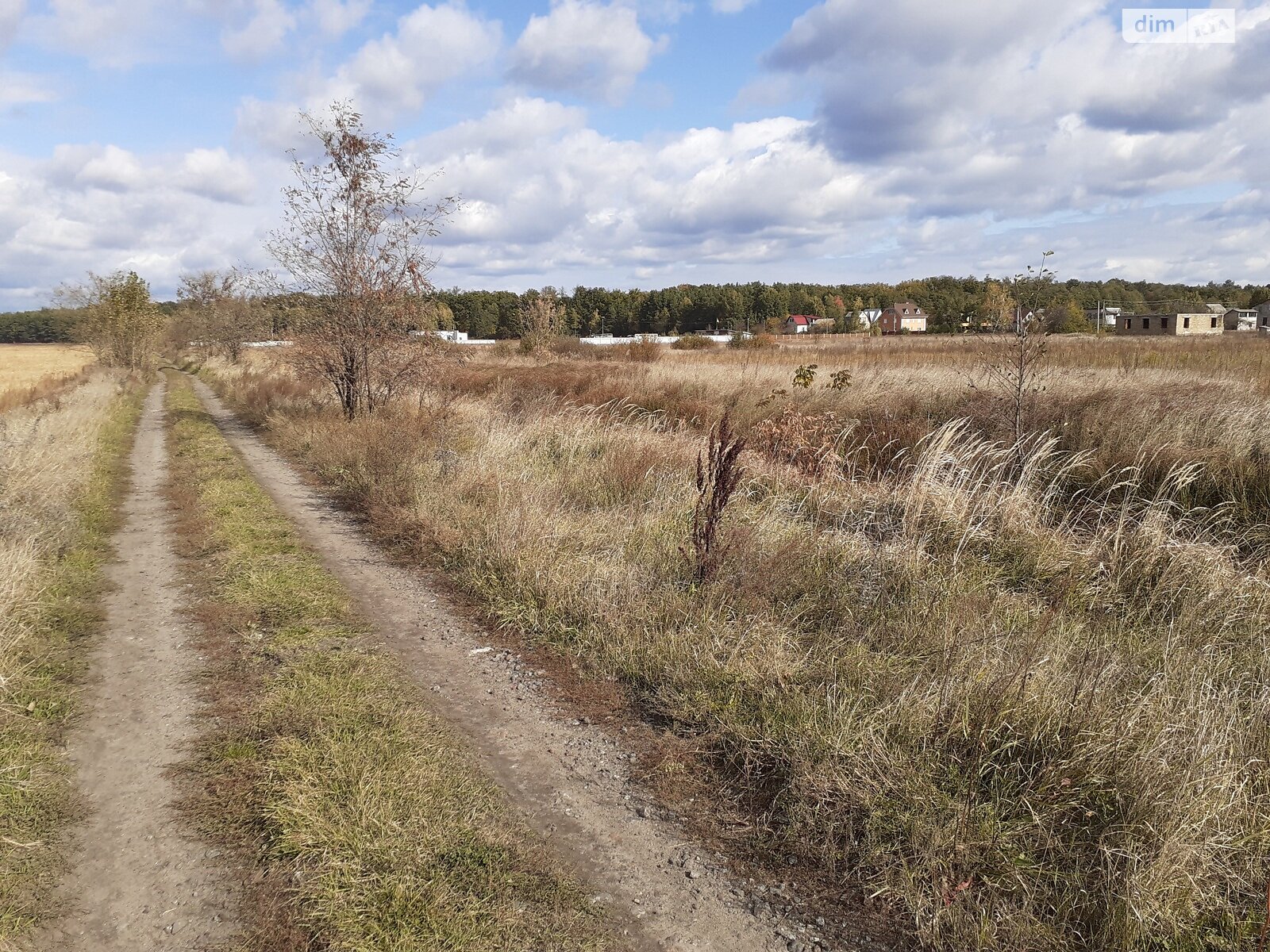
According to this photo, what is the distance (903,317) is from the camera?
109 meters

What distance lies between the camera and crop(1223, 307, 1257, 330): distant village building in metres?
67.3

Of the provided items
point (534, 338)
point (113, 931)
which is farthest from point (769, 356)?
point (113, 931)

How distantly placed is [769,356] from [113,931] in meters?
31.8

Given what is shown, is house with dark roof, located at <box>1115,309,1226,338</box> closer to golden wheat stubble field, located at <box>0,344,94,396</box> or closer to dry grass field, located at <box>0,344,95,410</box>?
dry grass field, located at <box>0,344,95,410</box>

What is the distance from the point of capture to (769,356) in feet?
108

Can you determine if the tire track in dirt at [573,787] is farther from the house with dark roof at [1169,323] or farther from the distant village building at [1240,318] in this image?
the distant village building at [1240,318]

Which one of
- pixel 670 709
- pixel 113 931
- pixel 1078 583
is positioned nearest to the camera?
pixel 113 931

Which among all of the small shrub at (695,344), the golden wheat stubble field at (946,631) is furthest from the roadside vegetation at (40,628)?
the small shrub at (695,344)

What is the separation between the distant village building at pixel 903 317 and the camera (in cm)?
9831

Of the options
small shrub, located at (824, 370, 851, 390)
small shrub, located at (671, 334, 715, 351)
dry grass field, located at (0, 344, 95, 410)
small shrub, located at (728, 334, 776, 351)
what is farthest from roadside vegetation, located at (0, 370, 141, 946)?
small shrub, located at (671, 334, 715, 351)

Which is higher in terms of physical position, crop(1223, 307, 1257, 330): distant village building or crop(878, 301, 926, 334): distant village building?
crop(878, 301, 926, 334): distant village building

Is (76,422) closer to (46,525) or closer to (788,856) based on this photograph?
(46,525)

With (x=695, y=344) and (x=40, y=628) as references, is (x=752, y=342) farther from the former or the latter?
(x=40, y=628)

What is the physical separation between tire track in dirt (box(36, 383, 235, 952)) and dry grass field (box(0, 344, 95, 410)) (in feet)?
72.5
